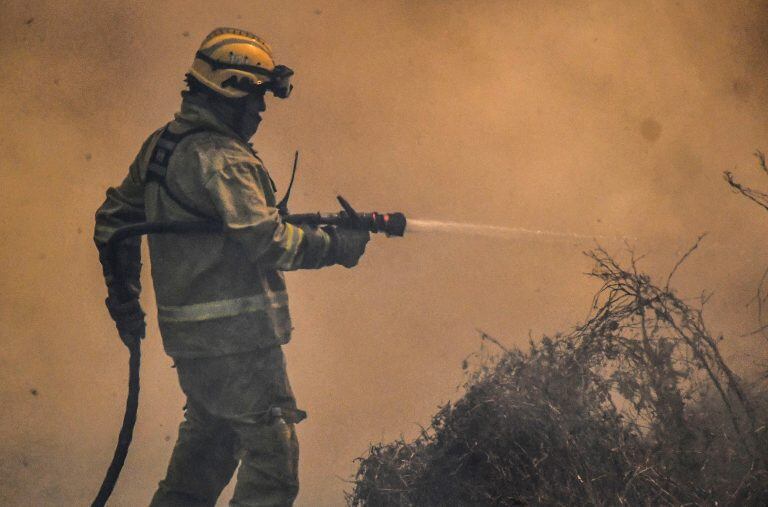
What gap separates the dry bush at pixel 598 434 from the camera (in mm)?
3648

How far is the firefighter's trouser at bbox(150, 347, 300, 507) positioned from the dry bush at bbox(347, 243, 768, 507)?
2.98 ft

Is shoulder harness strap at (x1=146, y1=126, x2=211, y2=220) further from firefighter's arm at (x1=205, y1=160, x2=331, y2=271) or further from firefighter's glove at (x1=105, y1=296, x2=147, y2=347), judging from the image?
firefighter's glove at (x1=105, y1=296, x2=147, y2=347)

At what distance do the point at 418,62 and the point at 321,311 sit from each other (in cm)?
210

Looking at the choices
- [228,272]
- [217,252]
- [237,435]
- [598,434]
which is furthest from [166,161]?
[598,434]

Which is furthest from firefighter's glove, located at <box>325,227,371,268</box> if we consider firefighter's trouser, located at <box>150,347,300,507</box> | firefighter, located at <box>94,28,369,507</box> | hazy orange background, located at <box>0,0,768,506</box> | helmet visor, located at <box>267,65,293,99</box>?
hazy orange background, located at <box>0,0,768,506</box>

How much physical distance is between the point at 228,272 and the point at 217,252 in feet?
0.36

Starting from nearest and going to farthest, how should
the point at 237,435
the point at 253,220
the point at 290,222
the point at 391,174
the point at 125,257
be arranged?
the point at 253,220
the point at 237,435
the point at 290,222
the point at 125,257
the point at 391,174

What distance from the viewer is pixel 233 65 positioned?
3.72m

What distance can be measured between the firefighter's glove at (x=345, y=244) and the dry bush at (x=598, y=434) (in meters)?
1.07

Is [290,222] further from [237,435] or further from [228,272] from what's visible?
[237,435]

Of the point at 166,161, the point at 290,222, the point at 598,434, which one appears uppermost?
the point at 166,161

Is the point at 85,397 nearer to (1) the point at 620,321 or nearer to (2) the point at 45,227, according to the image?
(2) the point at 45,227

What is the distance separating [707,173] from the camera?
22.3ft

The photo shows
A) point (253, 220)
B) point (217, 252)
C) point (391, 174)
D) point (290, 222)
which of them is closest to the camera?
point (253, 220)
